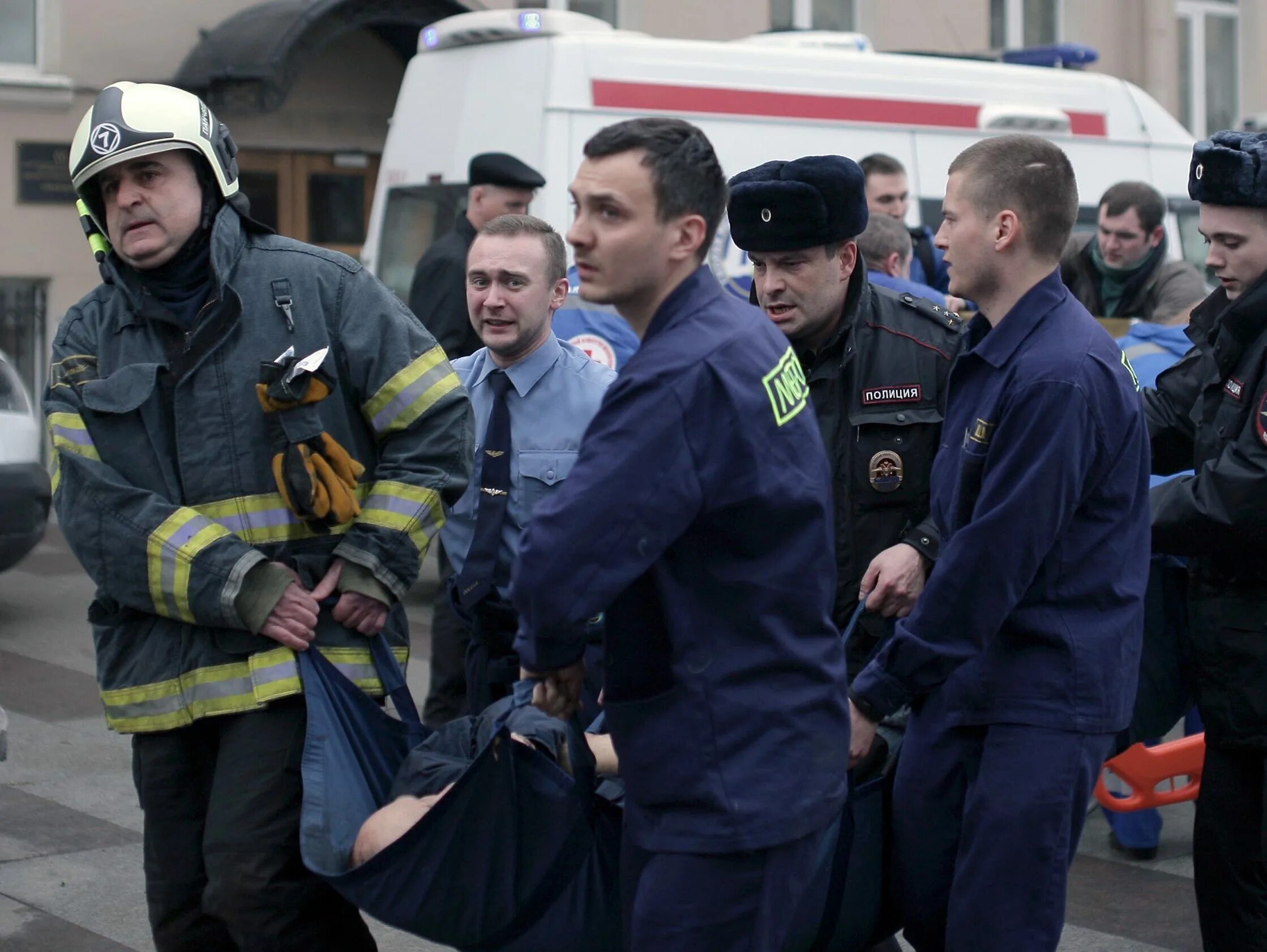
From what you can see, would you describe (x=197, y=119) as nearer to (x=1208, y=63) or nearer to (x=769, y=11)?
(x=769, y=11)

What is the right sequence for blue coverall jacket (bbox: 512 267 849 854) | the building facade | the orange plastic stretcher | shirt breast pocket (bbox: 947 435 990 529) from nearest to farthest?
blue coverall jacket (bbox: 512 267 849 854), shirt breast pocket (bbox: 947 435 990 529), the orange plastic stretcher, the building facade

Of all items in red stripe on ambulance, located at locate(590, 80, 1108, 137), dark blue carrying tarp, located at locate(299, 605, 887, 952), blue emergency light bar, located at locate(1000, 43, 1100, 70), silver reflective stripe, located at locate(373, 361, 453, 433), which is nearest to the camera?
dark blue carrying tarp, located at locate(299, 605, 887, 952)

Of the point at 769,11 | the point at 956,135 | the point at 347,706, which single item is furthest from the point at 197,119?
the point at 769,11

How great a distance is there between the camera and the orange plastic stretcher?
5.35 meters

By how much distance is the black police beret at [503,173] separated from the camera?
7512mm

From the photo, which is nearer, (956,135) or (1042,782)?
(1042,782)

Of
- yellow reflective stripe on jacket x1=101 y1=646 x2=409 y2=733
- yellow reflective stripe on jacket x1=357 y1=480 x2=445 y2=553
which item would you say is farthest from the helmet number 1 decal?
yellow reflective stripe on jacket x1=101 y1=646 x2=409 y2=733

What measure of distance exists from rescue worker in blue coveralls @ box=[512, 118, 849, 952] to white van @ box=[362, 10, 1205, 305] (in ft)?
19.0

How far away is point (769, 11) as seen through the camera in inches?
647

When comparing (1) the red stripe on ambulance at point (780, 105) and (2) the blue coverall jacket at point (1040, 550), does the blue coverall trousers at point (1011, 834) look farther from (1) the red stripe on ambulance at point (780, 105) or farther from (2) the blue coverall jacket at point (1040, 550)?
(1) the red stripe on ambulance at point (780, 105)

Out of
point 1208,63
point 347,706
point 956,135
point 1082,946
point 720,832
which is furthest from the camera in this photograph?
point 1208,63

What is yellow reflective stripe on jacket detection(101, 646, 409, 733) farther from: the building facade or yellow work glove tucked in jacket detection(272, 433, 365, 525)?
the building facade

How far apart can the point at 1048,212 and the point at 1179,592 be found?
136 centimetres

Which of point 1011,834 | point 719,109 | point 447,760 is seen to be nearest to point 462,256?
point 719,109
